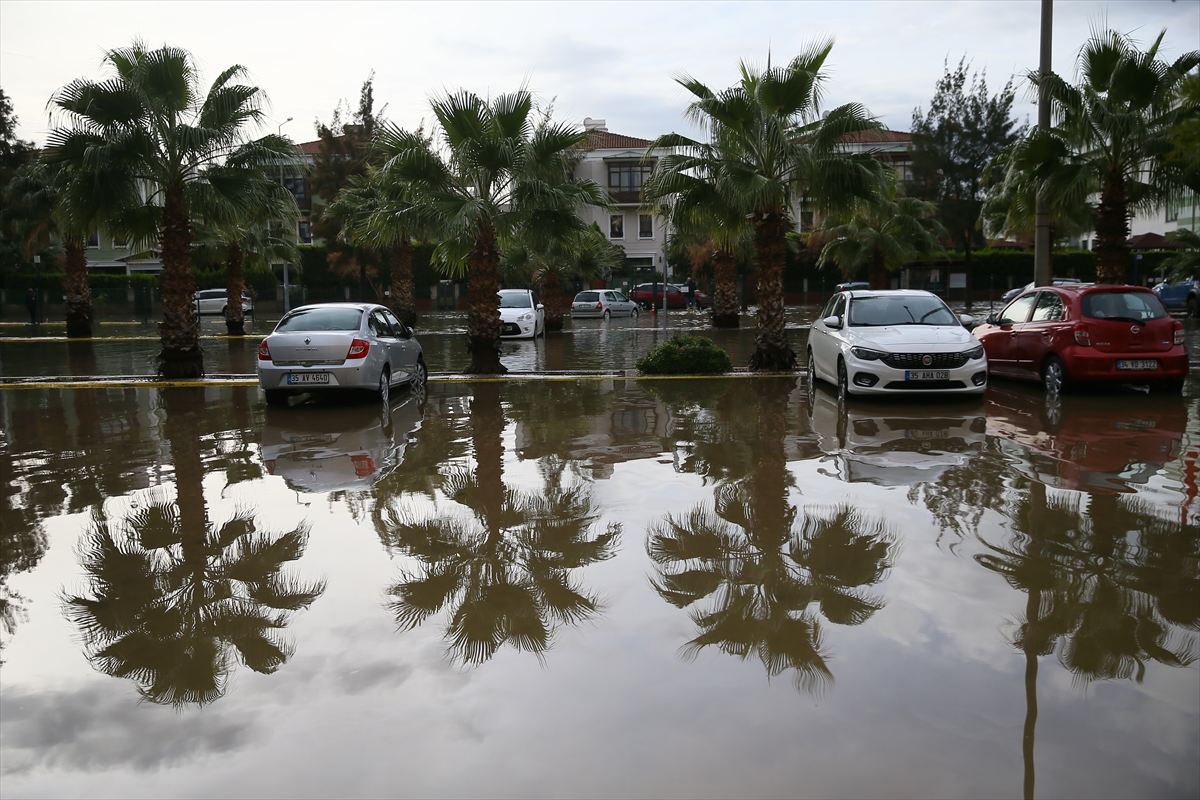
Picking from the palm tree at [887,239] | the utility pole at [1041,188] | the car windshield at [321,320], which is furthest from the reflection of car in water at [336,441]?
the palm tree at [887,239]

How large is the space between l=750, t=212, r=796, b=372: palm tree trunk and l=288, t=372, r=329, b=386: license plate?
26.1 ft

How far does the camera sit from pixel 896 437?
10422 mm

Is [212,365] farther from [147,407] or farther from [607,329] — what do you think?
[607,329]

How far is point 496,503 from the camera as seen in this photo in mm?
7742

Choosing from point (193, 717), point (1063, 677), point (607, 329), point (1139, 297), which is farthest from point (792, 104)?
point (607, 329)

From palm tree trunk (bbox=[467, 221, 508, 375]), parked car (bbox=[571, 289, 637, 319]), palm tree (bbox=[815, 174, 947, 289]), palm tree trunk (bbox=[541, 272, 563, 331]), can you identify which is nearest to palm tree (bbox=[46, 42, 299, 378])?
palm tree trunk (bbox=[467, 221, 508, 375])

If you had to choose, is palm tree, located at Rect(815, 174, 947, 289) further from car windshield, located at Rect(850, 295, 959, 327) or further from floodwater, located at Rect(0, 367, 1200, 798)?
floodwater, located at Rect(0, 367, 1200, 798)

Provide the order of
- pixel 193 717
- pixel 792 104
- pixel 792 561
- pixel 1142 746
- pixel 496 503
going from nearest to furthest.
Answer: pixel 1142 746
pixel 193 717
pixel 792 561
pixel 496 503
pixel 792 104

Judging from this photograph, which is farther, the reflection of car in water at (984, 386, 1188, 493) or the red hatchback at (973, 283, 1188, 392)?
the red hatchback at (973, 283, 1188, 392)

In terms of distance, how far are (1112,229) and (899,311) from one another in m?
5.33

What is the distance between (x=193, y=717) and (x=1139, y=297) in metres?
13.1

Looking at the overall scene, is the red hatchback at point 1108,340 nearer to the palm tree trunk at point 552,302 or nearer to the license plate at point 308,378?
the license plate at point 308,378

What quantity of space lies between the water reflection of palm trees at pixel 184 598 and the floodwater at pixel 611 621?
2 centimetres

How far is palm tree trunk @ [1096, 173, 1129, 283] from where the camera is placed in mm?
16156
